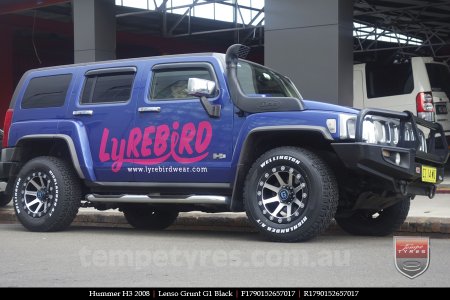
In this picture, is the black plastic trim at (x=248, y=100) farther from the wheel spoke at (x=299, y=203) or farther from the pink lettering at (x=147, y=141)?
the pink lettering at (x=147, y=141)

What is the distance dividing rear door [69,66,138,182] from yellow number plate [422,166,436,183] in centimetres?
306

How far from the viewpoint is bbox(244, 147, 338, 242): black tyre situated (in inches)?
268

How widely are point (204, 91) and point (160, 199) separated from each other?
4.20 feet

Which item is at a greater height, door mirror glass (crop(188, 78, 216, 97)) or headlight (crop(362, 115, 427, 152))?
door mirror glass (crop(188, 78, 216, 97))

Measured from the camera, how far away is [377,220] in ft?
26.3

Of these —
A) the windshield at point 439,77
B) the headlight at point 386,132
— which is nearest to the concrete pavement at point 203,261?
the headlight at point 386,132

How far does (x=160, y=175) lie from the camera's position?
7781 mm

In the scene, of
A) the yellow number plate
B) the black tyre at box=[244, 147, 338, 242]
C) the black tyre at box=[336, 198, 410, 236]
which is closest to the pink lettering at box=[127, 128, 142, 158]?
the black tyre at box=[244, 147, 338, 242]

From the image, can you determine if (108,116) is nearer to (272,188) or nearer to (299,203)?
(272,188)

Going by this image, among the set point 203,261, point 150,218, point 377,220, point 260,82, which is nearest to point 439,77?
point 377,220

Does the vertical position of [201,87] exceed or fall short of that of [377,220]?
it exceeds it

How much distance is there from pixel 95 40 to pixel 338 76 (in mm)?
5380

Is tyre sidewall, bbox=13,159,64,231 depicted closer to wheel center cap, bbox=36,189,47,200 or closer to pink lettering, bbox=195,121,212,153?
wheel center cap, bbox=36,189,47,200

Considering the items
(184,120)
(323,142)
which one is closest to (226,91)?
(184,120)
